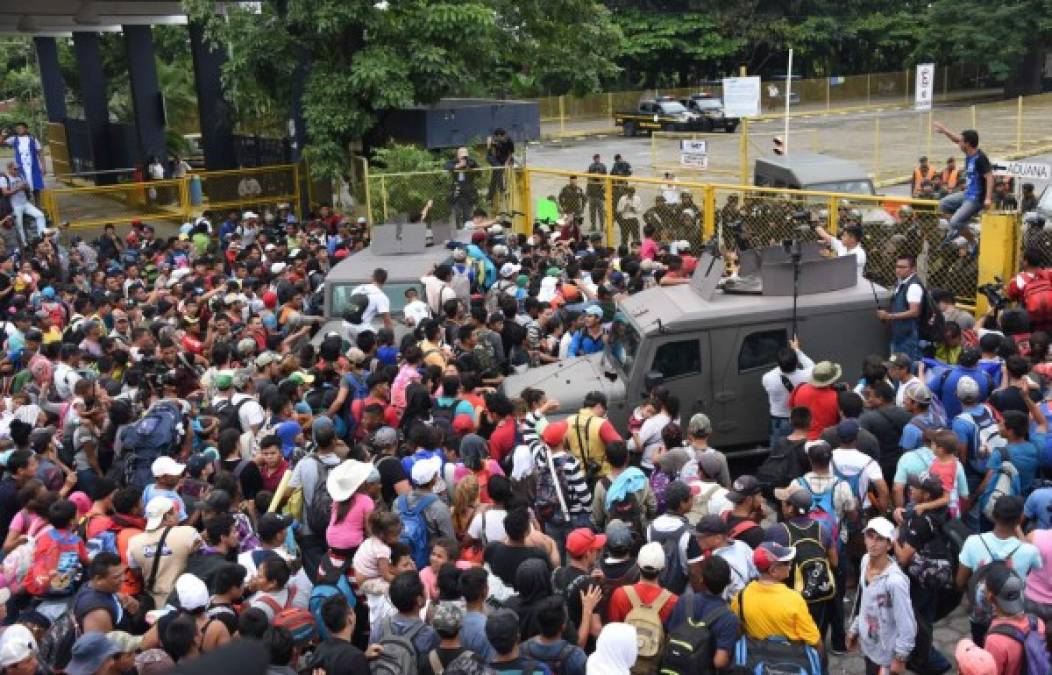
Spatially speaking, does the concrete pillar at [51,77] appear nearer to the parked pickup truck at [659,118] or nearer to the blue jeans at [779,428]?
the parked pickup truck at [659,118]

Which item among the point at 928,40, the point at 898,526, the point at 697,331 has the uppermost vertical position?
the point at 928,40

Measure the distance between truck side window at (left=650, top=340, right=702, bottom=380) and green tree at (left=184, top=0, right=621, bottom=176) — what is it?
44.4 feet

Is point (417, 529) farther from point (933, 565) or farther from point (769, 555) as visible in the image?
point (933, 565)

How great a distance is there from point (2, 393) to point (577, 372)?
19.3 ft

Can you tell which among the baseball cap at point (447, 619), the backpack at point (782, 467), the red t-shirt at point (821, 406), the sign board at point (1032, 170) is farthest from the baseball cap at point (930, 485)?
the sign board at point (1032, 170)

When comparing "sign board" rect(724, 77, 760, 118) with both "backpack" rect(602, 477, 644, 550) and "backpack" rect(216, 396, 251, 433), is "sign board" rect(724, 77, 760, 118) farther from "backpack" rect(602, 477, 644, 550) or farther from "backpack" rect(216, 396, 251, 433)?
"backpack" rect(602, 477, 644, 550)

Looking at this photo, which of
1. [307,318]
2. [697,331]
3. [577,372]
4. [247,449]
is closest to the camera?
[247,449]

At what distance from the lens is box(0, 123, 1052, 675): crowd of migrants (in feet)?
18.3

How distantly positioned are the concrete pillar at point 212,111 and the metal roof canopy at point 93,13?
4.39 feet

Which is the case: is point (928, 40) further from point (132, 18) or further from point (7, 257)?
point (7, 257)

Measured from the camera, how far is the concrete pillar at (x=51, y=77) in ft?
126

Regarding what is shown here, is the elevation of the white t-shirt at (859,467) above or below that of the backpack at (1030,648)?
above

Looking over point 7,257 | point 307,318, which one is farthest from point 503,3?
point 307,318

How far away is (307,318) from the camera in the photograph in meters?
12.4
